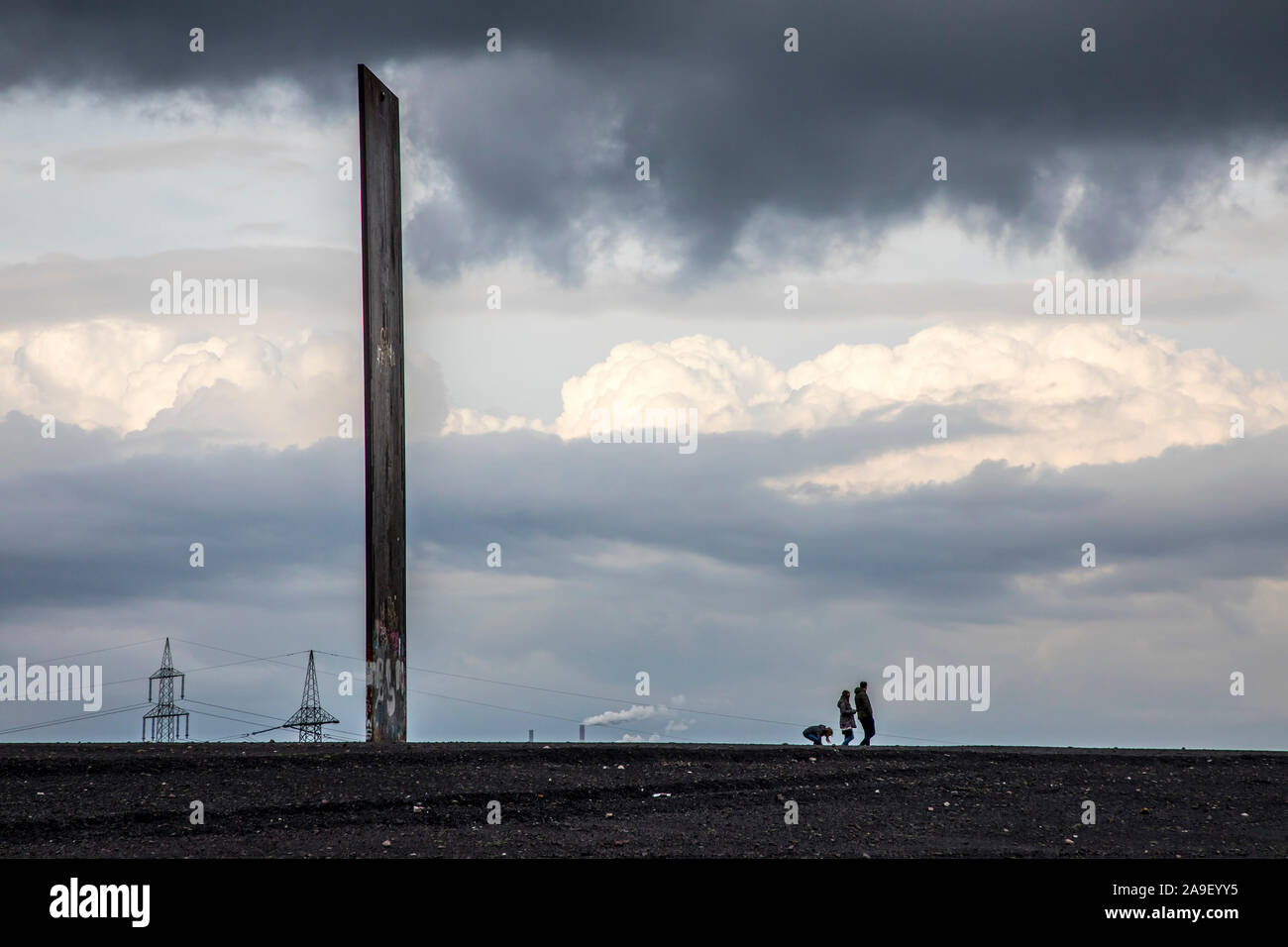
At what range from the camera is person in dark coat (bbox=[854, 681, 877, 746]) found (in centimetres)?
2252

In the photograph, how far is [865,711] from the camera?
22578 millimetres

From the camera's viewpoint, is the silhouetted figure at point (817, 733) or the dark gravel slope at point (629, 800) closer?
the dark gravel slope at point (629, 800)

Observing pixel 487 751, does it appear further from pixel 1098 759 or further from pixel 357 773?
pixel 1098 759

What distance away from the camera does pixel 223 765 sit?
1303 cm

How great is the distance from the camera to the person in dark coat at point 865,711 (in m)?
22.5

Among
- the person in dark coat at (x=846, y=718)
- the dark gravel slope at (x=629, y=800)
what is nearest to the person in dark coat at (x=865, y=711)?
the person in dark coat at (x=846, y=718)

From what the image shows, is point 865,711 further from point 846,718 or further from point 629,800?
point 629,800

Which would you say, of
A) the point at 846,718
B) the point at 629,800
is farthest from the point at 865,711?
the point at 629,800

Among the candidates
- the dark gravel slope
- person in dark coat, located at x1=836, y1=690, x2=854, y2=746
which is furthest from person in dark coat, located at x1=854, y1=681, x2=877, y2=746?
the dark gravel slope

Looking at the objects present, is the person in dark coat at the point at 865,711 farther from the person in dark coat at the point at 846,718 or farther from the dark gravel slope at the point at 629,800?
the dark gravel slope at the point at 629,800
